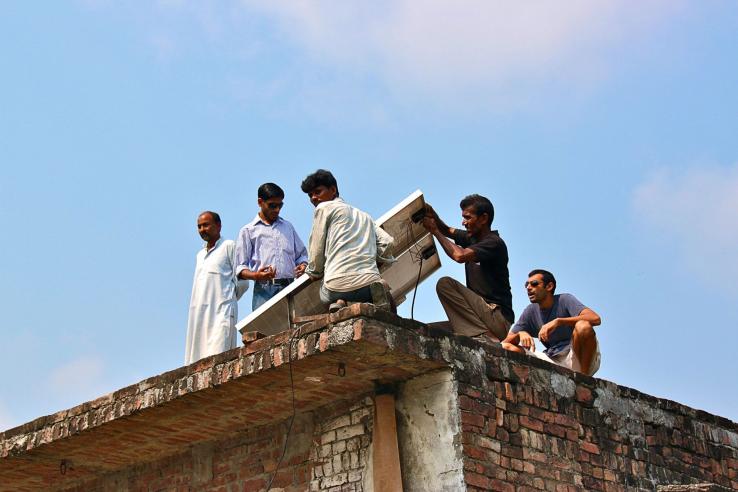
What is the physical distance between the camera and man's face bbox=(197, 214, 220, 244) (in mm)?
9633

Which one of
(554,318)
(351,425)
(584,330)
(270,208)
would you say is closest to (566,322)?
(584,330)

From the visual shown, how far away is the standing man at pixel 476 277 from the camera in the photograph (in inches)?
318

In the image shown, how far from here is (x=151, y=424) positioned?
322 inches

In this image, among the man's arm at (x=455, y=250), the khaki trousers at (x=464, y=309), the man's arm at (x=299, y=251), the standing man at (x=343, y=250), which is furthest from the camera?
the man's arm at (x=299, y=251)

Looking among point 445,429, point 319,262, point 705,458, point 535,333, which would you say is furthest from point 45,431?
point 705,458

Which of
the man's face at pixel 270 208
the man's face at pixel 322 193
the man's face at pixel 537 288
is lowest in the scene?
the man's face at pixel 537 288

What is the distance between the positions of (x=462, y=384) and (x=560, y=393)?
3.19ft

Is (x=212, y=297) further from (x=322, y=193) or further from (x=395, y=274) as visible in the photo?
(x=322, y=193)

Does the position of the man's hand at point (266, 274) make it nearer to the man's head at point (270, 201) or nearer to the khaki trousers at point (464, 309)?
the man's head at point (270, 201)

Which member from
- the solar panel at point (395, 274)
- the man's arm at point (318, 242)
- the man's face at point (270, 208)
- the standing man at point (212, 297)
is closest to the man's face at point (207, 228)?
the standing man at point (212, 297)

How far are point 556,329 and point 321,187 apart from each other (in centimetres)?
211

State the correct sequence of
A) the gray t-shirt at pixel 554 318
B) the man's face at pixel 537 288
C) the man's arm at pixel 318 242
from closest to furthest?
the man's arm at pixel 318 242 → the gray t-shirt at pixel 554 318 → the man's face at pixel 537 288

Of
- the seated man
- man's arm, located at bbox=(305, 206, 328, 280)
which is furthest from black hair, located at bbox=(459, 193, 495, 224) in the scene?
man's arm, located at bbox=(305, 206, 328, 280)

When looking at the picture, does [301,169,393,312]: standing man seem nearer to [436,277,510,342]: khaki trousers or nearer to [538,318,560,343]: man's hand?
[436,277,510,342]: khaki trousers
